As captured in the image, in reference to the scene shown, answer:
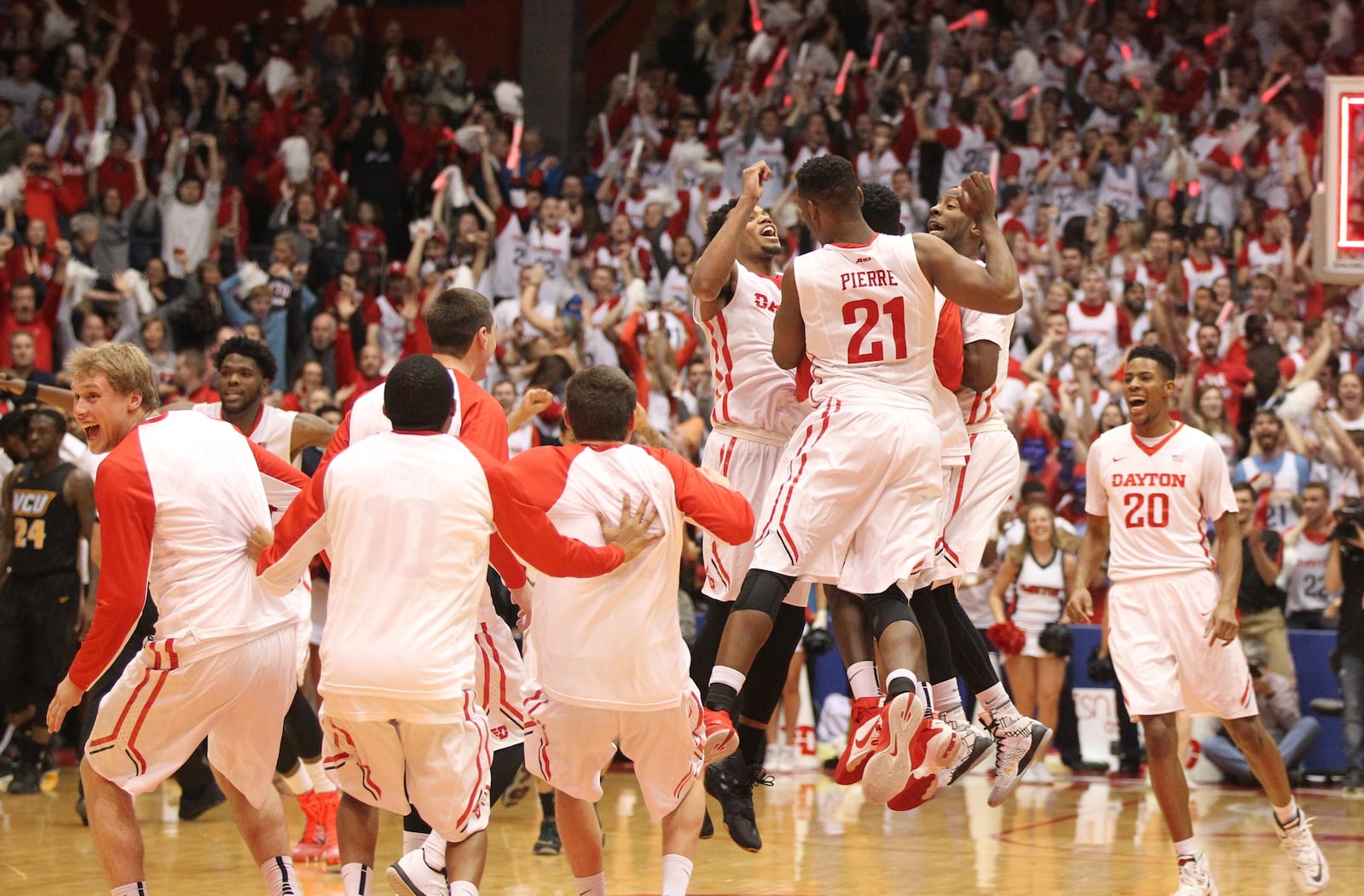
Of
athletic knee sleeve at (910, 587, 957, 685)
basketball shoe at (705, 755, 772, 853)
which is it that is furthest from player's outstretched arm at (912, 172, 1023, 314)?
basketball shoe at (705, 755, 772, 853)

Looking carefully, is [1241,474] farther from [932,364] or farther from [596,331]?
[932,364]

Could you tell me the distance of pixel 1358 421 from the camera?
14.4m

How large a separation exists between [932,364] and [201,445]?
3.13 m

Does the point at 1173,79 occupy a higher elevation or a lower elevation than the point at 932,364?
higher

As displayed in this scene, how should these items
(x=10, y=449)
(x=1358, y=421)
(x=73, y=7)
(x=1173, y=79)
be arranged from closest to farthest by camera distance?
(x=10, y=449)
(x=1358, y=421)
(x=1173, y=79)
(x=73, y=7)

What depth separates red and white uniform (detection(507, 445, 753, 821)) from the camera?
6.76 metres

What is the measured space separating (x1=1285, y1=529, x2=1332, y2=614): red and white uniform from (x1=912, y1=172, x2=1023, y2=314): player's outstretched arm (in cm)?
731

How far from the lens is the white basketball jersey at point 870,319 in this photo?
7457 mm

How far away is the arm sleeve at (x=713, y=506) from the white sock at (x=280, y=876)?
92.5 inches

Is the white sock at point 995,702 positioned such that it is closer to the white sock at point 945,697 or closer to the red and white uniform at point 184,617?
the white sock at point 945,697

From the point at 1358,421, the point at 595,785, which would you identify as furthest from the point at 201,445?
the point at 1358,421

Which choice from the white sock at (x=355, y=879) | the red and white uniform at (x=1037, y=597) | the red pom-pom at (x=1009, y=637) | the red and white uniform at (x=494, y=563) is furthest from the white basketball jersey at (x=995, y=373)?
the red and white uniform at (x=1037, y=597)

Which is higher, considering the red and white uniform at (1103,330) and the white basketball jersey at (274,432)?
the red and white uniform at (1103,330)

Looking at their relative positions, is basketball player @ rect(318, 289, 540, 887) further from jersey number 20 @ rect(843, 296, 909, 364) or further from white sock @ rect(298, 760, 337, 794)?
white sock @ rect(298, 760, 337, 794)
